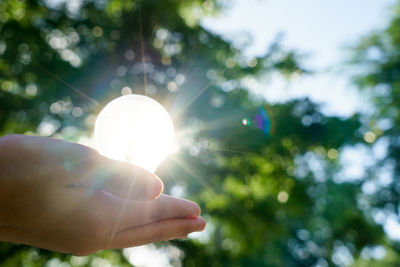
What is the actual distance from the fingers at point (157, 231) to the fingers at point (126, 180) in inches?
5.6

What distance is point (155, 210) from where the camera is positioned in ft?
3.41

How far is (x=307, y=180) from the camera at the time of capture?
17.1 feet

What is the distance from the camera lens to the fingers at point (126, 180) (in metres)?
0.94

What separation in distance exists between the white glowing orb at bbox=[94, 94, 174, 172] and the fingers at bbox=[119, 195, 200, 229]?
41 cm

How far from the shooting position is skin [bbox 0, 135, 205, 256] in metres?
0.90

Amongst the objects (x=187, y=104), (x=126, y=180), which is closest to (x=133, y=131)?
(x=126, y=180)

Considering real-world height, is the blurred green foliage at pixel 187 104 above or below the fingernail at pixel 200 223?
above

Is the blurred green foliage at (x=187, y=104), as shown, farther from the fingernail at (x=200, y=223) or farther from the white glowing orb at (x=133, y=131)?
the fingernail at (x=200, y=223)

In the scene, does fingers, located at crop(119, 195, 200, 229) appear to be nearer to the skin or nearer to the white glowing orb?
the skin

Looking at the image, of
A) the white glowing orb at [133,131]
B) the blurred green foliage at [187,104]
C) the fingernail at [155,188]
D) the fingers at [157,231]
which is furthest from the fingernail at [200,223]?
the blurred green foliage at [187,104]

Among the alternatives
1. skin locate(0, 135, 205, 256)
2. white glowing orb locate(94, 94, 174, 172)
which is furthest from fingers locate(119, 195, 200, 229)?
white glowing orb locate(94, 94, 174, 172)

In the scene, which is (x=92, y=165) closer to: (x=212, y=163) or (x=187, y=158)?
(x=187, y=158)

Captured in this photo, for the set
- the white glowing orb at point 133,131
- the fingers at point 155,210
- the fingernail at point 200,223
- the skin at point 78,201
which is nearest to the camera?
the skin at point 78,201

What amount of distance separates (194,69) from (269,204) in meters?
2.82
